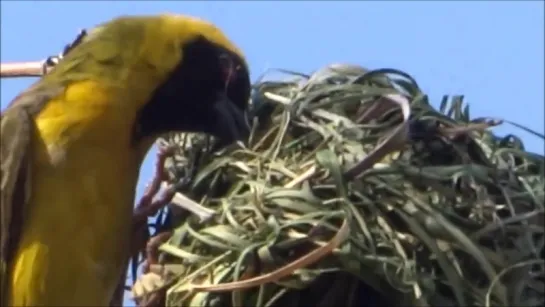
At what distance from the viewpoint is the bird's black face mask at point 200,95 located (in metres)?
2.94

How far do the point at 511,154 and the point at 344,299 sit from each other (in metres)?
0.44

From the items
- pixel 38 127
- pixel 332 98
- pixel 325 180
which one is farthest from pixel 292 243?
pixel 38 127

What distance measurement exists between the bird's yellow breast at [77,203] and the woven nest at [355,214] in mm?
101

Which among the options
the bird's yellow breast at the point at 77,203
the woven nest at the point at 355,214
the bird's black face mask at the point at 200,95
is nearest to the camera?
the woven nest at the point at 355,214

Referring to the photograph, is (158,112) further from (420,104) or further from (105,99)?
(420,104)

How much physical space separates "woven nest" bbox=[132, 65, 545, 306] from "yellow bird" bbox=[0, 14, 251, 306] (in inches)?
4.1

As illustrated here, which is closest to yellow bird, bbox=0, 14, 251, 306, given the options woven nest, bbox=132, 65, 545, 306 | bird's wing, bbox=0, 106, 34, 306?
bird's wing, bbox=0, 106, 34, 306

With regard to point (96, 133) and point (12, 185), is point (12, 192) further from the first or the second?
point (96, 133)

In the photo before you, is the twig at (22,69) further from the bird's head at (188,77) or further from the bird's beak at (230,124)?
the bird's beak at (230,124)

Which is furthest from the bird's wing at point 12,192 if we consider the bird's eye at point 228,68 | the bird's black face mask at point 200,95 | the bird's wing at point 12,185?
the bird's eye at point 228,68

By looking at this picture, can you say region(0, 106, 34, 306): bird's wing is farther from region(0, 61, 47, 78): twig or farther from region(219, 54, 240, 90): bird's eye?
region(219, 54, 240, 90): bird's eye

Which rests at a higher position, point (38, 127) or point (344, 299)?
point (38, 127)

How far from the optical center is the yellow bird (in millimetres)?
2793

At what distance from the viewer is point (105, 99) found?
290 cm
